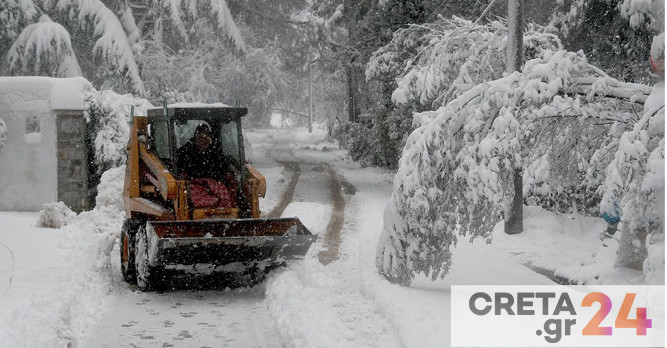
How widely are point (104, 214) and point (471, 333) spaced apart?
9.30 m

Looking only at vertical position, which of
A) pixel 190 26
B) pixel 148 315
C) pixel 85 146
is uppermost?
pixel 190 26

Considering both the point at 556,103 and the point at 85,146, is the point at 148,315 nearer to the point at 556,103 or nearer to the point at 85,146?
the point at 556,103

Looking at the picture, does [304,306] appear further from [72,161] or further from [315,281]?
[72,161]

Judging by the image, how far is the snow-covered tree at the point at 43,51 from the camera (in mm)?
21531

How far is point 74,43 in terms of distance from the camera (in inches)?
1029

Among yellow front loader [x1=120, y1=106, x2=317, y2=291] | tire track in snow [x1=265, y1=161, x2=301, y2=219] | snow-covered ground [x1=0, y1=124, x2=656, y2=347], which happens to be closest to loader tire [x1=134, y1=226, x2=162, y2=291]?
yellow front loader [x1=120, y1=106, x2=317, y2=291]

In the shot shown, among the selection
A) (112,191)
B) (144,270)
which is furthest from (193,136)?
(112,191)

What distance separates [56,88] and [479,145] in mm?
10899

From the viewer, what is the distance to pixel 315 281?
9.68 metres

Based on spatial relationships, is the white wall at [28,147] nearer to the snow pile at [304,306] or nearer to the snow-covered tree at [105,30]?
the snow-covered tree at [105,30]

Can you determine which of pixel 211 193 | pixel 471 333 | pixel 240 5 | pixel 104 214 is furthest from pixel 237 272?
pixel 240 5

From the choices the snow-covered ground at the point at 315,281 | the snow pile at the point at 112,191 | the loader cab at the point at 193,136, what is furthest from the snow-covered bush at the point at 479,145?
the snow pile at the point at 112,191

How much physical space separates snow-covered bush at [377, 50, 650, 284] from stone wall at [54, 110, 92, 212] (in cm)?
935

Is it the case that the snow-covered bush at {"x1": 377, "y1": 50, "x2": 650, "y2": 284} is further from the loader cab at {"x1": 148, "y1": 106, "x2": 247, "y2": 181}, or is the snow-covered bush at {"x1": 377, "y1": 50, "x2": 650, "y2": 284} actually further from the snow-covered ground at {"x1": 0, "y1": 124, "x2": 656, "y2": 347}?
the loader cab at {"x1": 148, "y1": 106, "x2": 247, "y2": 181}
